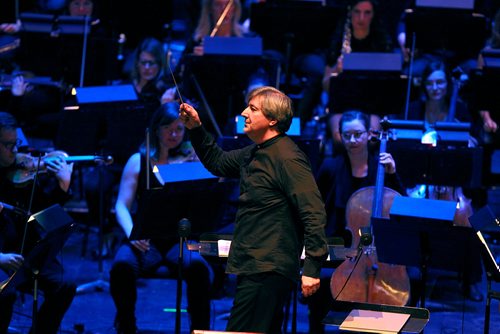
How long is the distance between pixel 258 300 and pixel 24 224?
1.75 metres

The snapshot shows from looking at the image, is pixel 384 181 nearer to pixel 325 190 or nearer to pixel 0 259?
pixel 325 190

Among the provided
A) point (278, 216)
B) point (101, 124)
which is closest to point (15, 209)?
point (278, 216)

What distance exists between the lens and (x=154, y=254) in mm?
5613

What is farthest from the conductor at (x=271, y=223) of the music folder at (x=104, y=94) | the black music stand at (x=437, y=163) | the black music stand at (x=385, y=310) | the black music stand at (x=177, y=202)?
the music folder at (x=104, y=94)

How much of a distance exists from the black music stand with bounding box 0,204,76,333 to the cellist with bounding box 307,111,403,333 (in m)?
1.70

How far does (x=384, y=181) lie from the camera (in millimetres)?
5742

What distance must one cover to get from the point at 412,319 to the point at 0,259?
6.80 feet

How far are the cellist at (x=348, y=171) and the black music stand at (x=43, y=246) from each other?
1.70m

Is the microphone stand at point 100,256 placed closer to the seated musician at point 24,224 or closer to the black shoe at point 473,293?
the seated musician at point 24,224

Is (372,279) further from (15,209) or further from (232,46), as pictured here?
(232,46)

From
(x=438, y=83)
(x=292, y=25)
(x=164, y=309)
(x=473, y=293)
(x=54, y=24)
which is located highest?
(x=292, y=25)

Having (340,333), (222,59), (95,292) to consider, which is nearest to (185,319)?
(95,292)

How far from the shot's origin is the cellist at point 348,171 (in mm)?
5785

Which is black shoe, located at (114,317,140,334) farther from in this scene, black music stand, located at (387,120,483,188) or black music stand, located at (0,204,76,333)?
black music stand, located at (387,120,483,188)
